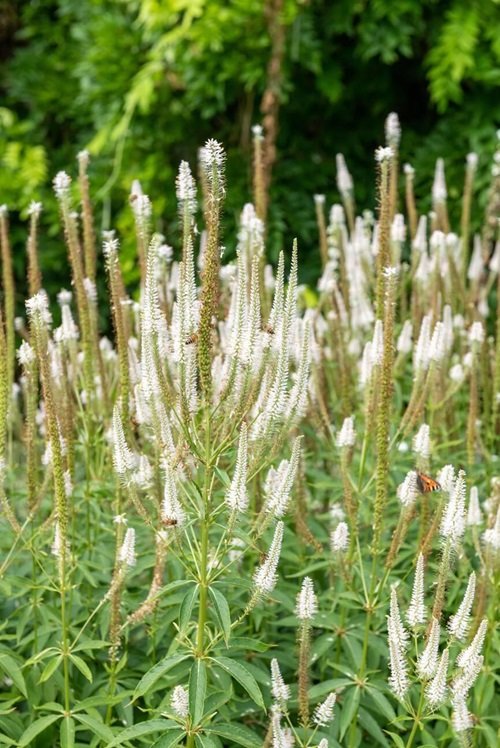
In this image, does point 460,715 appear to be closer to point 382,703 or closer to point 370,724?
point 382,703

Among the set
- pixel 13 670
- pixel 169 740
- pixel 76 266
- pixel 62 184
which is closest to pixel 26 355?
pixel 76 266

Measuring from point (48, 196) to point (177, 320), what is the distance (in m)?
6.51

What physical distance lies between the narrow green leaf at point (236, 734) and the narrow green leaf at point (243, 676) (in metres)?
0.13

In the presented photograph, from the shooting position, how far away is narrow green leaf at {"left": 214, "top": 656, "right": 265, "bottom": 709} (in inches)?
96.7

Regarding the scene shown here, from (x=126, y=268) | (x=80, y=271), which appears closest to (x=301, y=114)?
(x=126, y=268)

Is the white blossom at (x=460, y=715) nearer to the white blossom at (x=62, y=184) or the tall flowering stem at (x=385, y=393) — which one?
the tall flowering stem at (x=385, y=393)

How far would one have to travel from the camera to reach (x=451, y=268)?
14.6 feet

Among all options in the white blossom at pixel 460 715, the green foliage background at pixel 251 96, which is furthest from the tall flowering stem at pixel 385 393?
the green foliage background at pixel 251 96

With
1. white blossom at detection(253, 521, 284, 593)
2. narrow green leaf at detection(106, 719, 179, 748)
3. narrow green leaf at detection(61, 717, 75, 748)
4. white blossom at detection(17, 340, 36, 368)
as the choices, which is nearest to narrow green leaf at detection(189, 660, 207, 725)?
narrow green leaf at detection(106, 719, 179, 748)

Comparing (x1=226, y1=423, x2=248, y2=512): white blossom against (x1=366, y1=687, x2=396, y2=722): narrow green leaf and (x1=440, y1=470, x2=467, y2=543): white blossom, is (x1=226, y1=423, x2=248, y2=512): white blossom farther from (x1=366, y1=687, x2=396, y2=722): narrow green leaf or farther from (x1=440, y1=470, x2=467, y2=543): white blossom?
(x1=366, y1=687, x2=396, y2=722): narrow green leaf

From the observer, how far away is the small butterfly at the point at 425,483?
275cm

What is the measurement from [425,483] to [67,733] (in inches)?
48.3

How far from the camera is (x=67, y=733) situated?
2.74 meters

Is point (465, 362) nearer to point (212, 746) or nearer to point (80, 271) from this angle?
point (80, 271)
